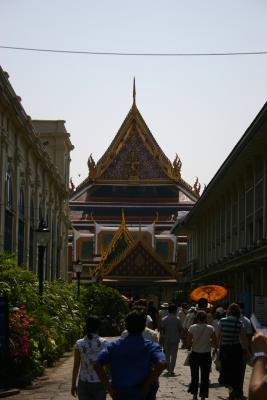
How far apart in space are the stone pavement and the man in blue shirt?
676cm

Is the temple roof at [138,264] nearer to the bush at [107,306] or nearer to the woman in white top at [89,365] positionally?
the bush at [107,306]

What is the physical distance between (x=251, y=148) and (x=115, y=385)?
936 inches

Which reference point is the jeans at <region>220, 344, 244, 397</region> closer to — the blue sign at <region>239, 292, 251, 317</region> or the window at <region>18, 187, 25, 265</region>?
the blue sign at <region>239, 292, 251, 317</region>

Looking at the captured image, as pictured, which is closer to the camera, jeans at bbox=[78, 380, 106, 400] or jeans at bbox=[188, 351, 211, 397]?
jeans at bbox=[78, 380, 106, 400]

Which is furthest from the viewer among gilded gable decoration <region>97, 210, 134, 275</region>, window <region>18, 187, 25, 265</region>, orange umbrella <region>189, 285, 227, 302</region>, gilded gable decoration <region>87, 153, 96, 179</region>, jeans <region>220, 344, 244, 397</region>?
gilded gable decoration <region>87, 153, 96, 179</region>

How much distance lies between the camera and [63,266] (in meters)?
57.4

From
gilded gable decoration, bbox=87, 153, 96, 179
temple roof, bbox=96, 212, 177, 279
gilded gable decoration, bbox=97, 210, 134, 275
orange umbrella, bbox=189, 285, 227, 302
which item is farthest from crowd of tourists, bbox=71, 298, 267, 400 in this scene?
gilded gable decoration, bbox=87, 153, 96, 179

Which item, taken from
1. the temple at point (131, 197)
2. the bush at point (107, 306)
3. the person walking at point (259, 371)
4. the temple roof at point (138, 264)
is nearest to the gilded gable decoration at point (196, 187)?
the temple at point (131, 197)

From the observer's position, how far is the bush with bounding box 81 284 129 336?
34675 millimetres

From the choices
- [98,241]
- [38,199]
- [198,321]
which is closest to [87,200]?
[98,241]

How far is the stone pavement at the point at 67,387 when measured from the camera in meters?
14.6

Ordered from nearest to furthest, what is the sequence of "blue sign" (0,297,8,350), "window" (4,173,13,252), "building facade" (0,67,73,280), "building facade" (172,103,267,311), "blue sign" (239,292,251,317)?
"blue sign" (0,297,8,350) → "building facade" (172,103,267,311) → "blue sign" (239,292,251,317) → "building facade" (0,67,73,280) → "window" (4,173,13,252)

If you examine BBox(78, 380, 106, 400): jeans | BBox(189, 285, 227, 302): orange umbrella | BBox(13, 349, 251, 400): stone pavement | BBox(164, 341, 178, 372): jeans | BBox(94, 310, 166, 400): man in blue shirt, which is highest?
BBox(189, 285, 227, 302): orange umbrella

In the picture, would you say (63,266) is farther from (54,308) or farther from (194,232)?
(54,308)
